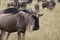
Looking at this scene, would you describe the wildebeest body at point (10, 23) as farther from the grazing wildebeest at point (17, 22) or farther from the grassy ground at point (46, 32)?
the grassy ground at point (46, 32)

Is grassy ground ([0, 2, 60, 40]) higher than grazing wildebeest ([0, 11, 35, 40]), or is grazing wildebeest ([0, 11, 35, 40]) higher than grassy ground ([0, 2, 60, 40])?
grazing wildebeest ([0, 11, 35, 40])

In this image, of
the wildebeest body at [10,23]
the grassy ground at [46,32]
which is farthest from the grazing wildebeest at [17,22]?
the grassy ground at [46,32]

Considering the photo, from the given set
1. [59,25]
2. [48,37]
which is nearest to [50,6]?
[59,25]

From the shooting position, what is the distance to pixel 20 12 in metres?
5.38

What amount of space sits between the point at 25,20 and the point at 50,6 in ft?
26.0

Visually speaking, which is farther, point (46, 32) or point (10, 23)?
point (46, 32)

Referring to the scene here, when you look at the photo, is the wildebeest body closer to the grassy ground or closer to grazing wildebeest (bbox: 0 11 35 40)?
grazing wildebeest (bbox: 0 11 35 40)

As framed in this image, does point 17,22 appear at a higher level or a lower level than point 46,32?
higher

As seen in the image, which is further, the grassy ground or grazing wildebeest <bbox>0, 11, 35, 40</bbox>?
the grassy ground

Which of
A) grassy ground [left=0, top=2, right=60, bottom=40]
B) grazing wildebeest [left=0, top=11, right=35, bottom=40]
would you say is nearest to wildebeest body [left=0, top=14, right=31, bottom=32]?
grazing wildebeest [left=0, top=11, right=35, bottom=40]

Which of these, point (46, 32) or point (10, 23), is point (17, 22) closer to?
point (10, 23)

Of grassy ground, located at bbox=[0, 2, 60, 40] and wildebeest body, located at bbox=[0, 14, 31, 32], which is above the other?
wildebeest body, located at bbox=[0, 14, 31, 32]

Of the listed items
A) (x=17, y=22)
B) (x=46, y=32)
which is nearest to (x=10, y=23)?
(x=17, y=22)

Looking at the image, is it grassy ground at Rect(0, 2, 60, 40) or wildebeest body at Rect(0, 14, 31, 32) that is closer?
wildebeest body at Rect(0, 14, 31, 32)
